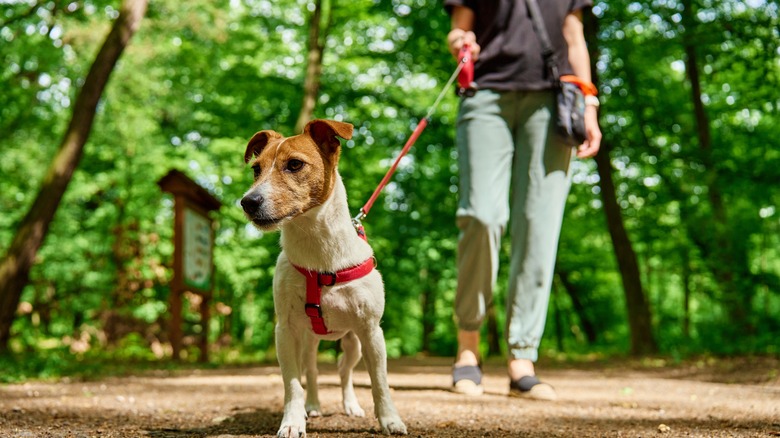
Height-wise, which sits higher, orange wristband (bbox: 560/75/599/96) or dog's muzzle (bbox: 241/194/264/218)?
orange wristband (bbox: 560/75/599/96)

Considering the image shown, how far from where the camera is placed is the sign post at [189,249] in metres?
9.43

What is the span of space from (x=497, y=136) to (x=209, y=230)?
23.5 feet

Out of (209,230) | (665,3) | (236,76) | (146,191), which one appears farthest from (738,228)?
(146,191)

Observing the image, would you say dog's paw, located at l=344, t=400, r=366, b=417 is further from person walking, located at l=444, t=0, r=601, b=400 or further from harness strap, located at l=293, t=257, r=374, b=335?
person walking, located at l=444, t=0, r=601, b=400

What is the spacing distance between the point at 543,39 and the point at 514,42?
177 mm

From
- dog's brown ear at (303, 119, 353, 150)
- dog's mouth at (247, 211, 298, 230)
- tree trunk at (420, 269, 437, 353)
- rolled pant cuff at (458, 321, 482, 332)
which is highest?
dog's brown ear at (303, 119, 353, 150)

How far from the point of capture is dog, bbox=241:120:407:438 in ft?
9.05

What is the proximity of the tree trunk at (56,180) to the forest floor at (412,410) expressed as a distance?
85.0 inches

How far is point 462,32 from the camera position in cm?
445

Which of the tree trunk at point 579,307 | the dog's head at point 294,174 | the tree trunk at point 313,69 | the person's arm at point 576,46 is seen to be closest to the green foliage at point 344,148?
the tree trunk at point 313,69

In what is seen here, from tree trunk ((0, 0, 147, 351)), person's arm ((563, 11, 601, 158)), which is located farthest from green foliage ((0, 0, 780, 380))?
person's arm ((563, 11, 601, 158))

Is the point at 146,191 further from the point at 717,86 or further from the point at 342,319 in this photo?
the point at 342,319

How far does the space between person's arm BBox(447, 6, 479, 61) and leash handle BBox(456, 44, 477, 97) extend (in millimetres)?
38

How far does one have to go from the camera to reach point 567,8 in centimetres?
455
